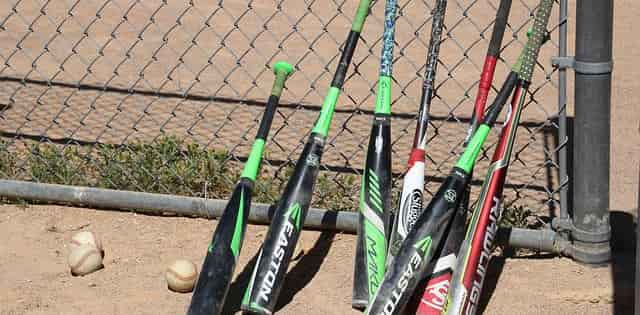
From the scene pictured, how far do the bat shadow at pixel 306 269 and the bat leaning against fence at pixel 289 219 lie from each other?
0.74 ft

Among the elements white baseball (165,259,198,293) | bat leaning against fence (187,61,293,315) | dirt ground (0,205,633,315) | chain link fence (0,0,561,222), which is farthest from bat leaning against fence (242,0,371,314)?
chain link fence (0,0,561,222)

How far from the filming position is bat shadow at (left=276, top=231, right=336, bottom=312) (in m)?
3.77

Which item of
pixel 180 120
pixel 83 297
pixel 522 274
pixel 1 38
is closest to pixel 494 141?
pixel 522 274

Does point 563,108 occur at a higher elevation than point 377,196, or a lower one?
higher

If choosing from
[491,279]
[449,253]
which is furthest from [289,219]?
[491,279]

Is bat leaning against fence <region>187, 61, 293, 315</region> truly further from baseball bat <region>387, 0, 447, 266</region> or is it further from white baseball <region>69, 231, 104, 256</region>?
white baseball <region>69, 231, 104, 256</region>

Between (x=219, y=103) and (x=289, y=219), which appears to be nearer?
(x=289, y=219)

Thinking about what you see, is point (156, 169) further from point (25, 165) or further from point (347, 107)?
point (347, 107)

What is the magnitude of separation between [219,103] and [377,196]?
87.2 inches

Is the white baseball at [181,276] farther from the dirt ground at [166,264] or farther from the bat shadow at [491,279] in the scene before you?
the bat shadow at [491,279]

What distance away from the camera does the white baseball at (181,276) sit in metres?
3.76

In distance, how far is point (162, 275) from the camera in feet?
12.9

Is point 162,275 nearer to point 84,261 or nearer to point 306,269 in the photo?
point 84,261

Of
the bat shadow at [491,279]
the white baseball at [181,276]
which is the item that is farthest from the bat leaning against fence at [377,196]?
the white baseball at [181,276]
